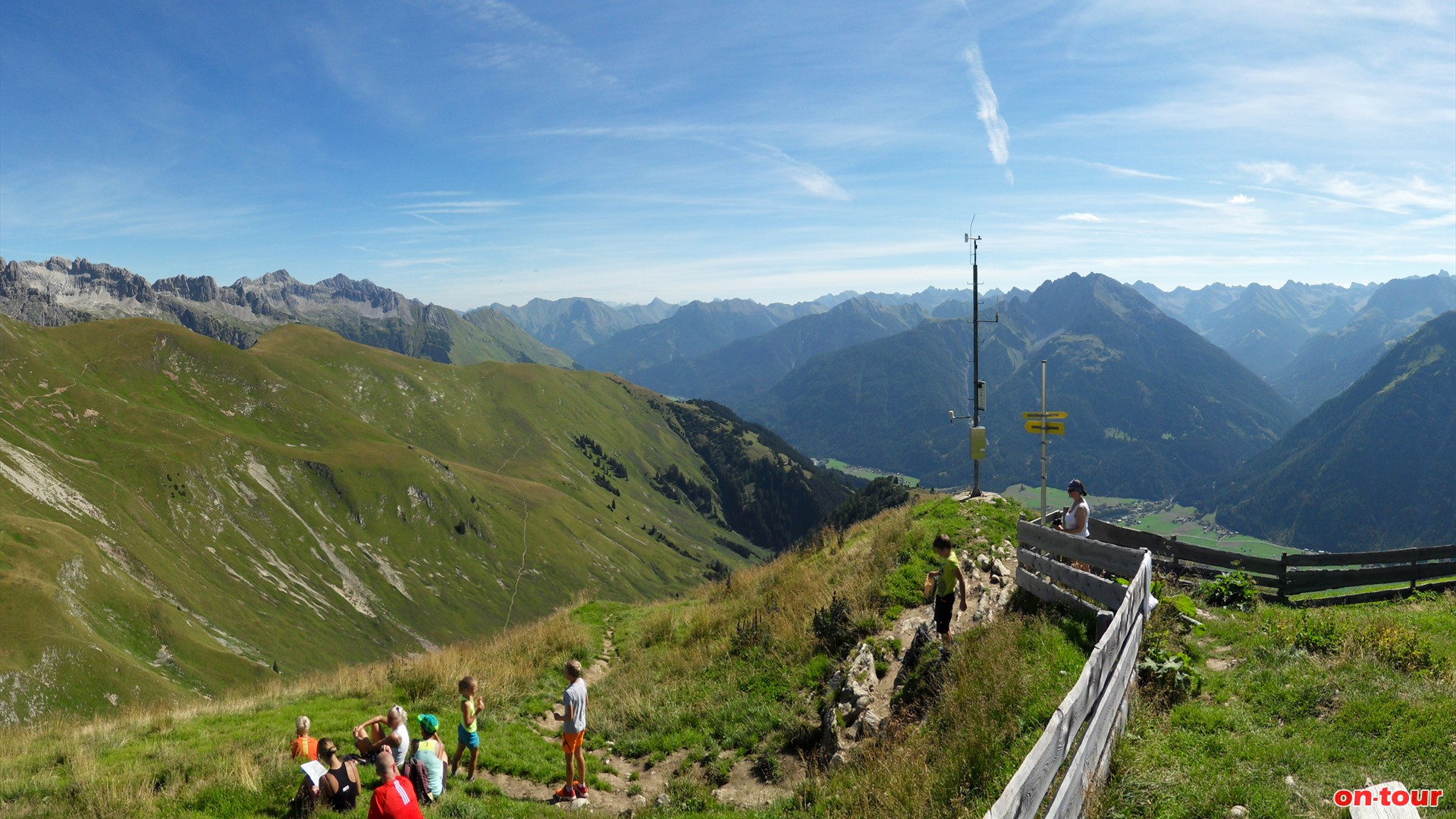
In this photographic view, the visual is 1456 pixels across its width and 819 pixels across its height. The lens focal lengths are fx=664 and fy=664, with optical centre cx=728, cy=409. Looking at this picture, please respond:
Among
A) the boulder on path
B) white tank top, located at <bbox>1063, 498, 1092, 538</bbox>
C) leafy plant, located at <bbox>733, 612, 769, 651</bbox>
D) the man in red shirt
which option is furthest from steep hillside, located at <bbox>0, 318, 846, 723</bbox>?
the man in red shirt

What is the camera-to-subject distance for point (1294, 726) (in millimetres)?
7742

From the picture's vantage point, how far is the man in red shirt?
29.2 feet

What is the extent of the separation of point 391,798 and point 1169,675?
10642mm

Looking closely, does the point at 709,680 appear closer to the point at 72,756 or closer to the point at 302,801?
the point at 302,801

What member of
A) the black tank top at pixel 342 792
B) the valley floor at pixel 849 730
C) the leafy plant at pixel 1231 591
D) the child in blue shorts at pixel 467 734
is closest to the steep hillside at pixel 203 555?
the valley floor at pixel 849 730

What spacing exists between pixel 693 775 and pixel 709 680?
136 inches


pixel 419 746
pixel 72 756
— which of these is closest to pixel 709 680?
pixel 419 746

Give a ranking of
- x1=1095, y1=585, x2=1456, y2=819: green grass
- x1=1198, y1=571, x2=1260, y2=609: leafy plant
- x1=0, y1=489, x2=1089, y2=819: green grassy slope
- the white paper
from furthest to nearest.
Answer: x1=1198, y1=571, x2=1260, y2=609: leafy plant < the white paper < x1=0, y1=489, x2=1089, y2=819: green grassy slope < x1=1095, y1=585, x2=1456, y2=819: green grass

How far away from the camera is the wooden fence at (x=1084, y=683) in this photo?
176 inches

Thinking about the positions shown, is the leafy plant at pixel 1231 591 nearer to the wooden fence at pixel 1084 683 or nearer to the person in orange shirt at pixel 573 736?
the wooden fence at pixel 1084 683

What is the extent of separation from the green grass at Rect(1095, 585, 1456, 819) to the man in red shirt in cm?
850

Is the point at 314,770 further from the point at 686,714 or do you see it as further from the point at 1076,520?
the point at 1076,520

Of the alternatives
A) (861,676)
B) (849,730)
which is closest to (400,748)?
(849,730)

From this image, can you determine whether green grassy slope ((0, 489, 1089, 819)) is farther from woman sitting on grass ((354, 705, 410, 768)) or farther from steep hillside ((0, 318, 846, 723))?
steep hillside ((0, 318, 846, 723))
